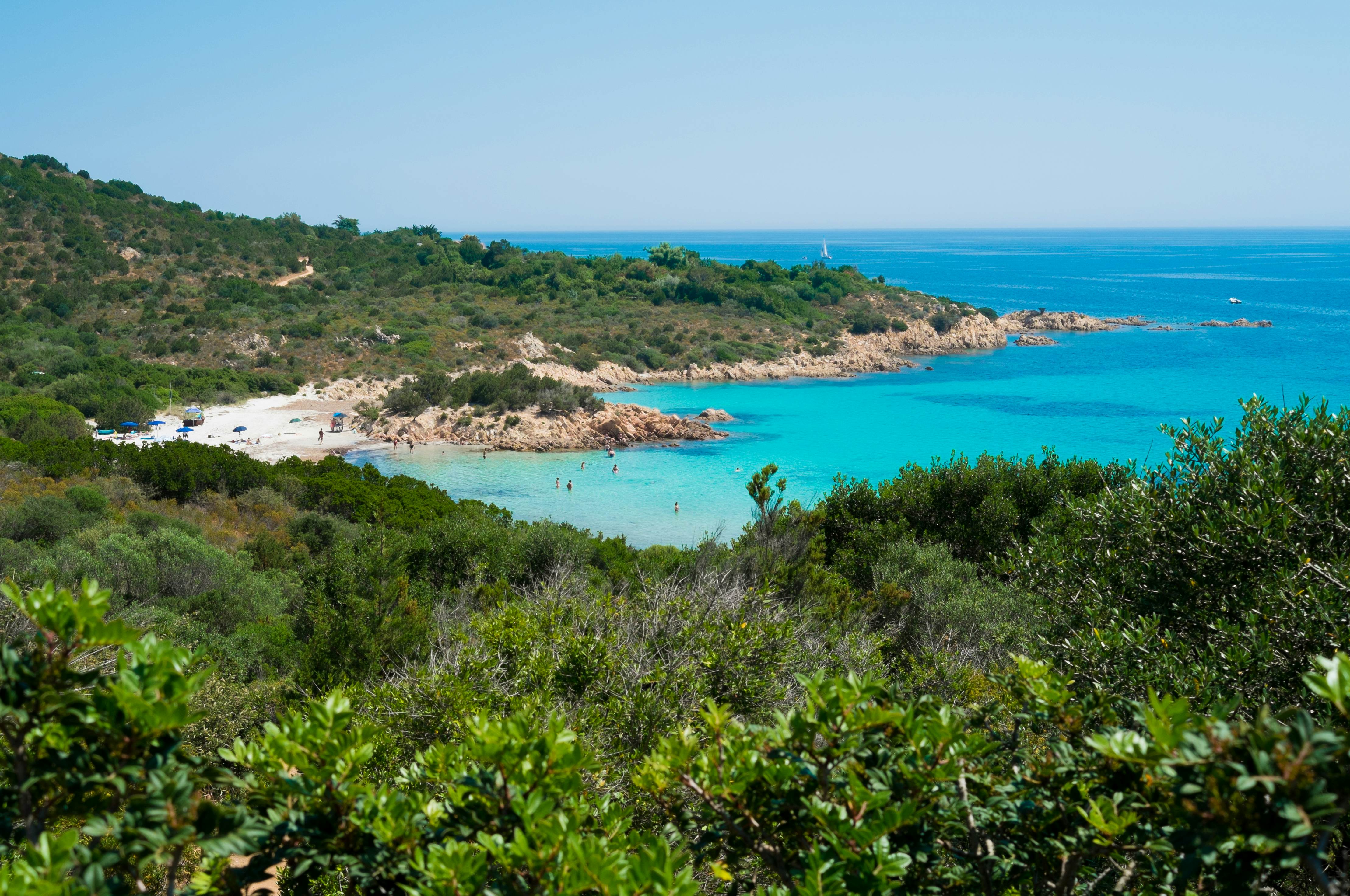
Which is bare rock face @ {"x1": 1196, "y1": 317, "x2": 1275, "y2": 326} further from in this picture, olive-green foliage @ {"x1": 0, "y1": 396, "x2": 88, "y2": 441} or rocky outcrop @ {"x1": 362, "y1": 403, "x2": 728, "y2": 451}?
olive-green foliage @ {"x1": 0, "y1": 396, "x2": 88, "y2": 441}

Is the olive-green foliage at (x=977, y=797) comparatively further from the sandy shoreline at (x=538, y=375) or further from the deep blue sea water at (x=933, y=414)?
the sandy shoreline at (x=538, y=375)

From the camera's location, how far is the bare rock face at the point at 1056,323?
73.8 m

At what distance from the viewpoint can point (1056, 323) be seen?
244ft

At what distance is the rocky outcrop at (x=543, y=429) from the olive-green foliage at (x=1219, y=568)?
30670mm

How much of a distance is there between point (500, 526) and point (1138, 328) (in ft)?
240

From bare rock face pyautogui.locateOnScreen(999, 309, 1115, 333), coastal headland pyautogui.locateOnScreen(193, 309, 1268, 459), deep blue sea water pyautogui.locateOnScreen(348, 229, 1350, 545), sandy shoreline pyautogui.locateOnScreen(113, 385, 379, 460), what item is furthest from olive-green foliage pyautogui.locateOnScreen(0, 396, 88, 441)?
bare rock face pyautogui.locateOnScreen(999, 309, 1115, 333)

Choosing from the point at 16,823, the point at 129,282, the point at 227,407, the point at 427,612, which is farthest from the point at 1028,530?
the point at 129,282

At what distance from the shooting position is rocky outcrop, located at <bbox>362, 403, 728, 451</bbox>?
119 feet

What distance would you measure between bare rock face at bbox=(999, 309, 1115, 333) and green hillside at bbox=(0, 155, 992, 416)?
619 centimetres

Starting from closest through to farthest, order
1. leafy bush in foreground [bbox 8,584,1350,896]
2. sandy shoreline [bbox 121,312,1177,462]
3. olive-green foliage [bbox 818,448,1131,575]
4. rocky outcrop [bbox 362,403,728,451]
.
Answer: leafy bush in foreground [bbox 8,584,1350,896] < olive-green foliage [bbox 818,448,1131,575] < sandy shoreline [bbox 121,312,1177,462] < rocky outcrop [bbox 362,403,728,451]

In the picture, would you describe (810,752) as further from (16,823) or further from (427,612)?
(427,612)

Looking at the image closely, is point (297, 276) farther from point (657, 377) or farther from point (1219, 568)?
point (1219, 568)

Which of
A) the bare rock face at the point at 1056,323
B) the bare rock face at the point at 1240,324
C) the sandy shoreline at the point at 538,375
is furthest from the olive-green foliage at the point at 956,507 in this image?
the bare rock face at the point at 1240,324

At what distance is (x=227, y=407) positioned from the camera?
39.1 meters
